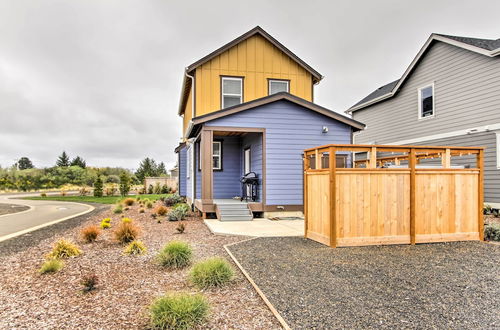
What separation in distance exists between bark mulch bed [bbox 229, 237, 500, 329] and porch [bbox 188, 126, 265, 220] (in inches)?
176

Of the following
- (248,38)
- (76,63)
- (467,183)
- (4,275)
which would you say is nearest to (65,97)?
(76,63)

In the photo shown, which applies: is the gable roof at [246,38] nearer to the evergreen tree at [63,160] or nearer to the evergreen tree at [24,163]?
the evergreen tree at [63,160]

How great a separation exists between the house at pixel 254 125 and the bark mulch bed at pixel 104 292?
4680 millimetres

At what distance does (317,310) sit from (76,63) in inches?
703

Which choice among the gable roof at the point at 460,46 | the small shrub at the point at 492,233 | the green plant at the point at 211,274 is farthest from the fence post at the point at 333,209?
the gable roof at the point at 460,46

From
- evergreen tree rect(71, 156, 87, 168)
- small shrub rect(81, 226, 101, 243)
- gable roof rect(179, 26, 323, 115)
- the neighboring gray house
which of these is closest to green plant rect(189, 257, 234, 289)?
small shrub rect(81, 226, 101, 243)

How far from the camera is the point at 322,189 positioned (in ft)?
23.0

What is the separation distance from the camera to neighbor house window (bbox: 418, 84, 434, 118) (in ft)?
48.0

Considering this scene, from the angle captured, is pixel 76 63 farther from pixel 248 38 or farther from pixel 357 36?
pixel 357 36

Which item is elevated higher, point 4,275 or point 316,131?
point 316,131

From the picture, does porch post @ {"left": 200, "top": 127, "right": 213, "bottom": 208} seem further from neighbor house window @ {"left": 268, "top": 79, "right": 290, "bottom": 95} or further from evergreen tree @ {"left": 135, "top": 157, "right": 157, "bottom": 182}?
evergreen tree @ {"left": 135, "top": 157, "right": 157, "bottom": 182}

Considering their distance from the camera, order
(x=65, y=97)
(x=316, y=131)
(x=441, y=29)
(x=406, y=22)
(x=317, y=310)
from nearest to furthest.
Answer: (x=317, y=310)
(x=316, y=131)
(x=406, y=22)
(x=441, y=29)
(x=65, y=97)

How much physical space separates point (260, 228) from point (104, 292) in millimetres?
5358

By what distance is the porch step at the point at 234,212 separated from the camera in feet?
35.3
